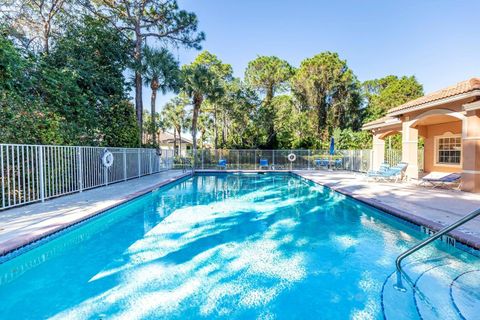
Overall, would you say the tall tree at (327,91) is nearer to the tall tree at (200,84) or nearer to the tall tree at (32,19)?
the tall tree at (200,84)

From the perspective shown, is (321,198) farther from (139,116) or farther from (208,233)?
(139,116)

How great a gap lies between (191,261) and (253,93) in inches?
886

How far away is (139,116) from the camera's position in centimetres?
1527

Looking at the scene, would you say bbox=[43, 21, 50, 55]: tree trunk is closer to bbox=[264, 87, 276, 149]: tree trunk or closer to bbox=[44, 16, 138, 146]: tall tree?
bbox=[44, 16, 138, 146]: tall tree

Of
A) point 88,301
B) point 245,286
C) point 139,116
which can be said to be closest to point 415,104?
point 245,286

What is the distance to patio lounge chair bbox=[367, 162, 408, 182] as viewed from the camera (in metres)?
11.1

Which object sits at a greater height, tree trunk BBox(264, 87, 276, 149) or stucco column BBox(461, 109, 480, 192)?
tree trunk BBox(264, 87, 276, 149)

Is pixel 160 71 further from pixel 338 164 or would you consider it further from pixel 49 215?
pixel 338 164

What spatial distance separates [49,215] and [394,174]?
40.9 ft

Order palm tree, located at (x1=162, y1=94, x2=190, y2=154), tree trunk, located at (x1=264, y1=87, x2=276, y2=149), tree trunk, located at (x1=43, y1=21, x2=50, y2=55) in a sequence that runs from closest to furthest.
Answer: tree trunk, located at (x1=43, y1=21, x2=50, y2=55)
tree trunk, located at (x1=264, y1=87, x2=276, y2=149)
palm tree, located at (x1=162, y1=94, x2=190, y2=154)

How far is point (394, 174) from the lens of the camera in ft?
36.7

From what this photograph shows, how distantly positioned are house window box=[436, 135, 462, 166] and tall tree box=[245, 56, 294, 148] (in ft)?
45.2

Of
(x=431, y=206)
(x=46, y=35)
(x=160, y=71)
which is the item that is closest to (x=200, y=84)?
(x=160, y=71)

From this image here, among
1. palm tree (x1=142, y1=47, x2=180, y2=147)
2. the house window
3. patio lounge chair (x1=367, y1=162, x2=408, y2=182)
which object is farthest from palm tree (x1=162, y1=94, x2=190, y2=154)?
the house window
